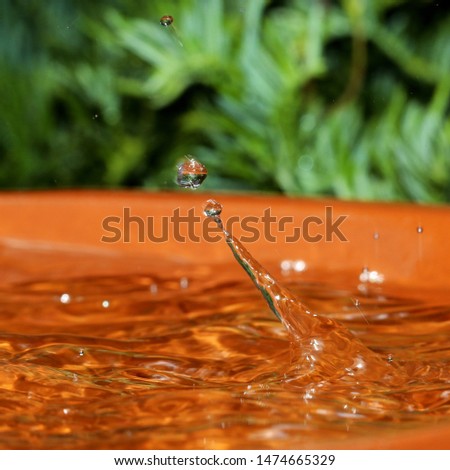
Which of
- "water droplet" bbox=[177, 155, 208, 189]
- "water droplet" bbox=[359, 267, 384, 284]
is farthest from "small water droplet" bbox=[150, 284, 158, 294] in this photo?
"water droplet" bbox=[359, 267, 384, 284]

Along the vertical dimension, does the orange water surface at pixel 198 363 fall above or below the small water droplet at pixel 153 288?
below

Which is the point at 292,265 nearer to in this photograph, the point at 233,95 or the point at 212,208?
the point at 212,208

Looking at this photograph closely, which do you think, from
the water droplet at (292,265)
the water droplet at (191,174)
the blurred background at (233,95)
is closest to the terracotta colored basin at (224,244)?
the water droplet at (292,265)

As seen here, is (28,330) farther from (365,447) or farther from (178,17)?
(178,17)

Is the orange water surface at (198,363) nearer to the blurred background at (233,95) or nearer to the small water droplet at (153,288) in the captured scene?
the small water droplet at (153,288)

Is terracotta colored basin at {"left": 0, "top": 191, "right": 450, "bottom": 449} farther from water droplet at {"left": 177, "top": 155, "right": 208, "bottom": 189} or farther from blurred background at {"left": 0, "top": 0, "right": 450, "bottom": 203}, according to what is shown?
blurred background at {"left": 0, "top": 0, "right": 450, "bottom": 203}

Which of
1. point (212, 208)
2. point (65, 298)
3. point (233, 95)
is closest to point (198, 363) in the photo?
point (65, 298)
